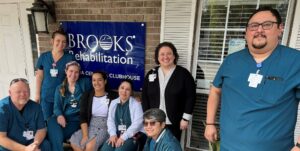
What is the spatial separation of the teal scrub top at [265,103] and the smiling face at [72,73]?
167cm

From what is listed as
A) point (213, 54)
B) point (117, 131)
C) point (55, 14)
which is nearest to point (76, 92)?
point (117, 131)

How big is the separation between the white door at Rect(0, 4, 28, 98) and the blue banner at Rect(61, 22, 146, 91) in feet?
3.53

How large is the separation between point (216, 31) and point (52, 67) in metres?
1.89

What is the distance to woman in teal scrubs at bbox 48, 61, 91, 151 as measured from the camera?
2.39 m

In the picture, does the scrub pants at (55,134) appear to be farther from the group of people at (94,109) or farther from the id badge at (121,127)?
the id badge at (121,127)

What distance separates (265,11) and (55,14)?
8.02 feet

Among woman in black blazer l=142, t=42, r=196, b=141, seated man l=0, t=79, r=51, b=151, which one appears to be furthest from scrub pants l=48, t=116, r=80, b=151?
woman in black blazer l=142, t=42, r=196, b=141

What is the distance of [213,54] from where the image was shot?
2.27 meters

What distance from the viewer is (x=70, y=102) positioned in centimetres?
244

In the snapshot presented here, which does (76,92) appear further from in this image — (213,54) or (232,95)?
(232,95)

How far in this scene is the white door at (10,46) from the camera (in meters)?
3.22

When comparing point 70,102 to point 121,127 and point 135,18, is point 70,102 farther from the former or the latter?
point 135,18

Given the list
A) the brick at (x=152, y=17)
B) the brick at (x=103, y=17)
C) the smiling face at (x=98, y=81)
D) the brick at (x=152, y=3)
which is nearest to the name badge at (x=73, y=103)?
the smiling face at (x=98, y=81)

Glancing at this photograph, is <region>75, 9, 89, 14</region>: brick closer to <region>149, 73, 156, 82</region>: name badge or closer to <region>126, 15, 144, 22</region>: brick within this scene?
<region>126, 15, 144, 22</region>: brick
